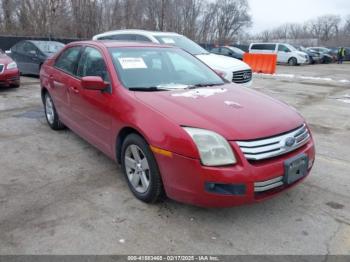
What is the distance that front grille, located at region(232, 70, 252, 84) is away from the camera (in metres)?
8.18

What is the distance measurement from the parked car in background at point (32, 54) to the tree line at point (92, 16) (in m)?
15.0

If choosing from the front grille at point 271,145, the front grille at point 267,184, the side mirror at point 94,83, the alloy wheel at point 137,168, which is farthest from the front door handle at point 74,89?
the front grille at point 267,184

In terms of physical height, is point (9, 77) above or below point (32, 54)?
below

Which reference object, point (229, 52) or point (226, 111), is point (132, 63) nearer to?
point (226, 111)

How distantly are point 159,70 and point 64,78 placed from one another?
157 centimetres

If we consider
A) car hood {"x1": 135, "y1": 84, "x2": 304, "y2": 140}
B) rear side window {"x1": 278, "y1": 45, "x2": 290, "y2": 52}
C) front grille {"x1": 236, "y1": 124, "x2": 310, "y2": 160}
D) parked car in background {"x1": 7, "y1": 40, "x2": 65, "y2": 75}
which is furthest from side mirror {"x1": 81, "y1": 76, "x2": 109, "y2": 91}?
rear side window {"x1": 278, "y1": 45, "x2": 290, "y2": 52}

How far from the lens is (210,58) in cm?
865

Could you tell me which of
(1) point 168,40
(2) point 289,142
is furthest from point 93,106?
(1) point 168,40

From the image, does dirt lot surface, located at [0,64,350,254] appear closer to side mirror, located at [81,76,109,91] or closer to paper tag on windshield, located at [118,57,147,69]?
side mirror, located at [81,76,109,91]

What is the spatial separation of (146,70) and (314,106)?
6.02m

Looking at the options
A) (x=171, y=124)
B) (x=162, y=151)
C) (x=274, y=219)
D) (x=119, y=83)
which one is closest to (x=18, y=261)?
(x=162, y=151)

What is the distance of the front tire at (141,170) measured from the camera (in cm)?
308

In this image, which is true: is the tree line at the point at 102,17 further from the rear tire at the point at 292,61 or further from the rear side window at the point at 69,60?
the rear side window at the point at 69,60

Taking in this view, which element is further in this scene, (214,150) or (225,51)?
(225,51)
